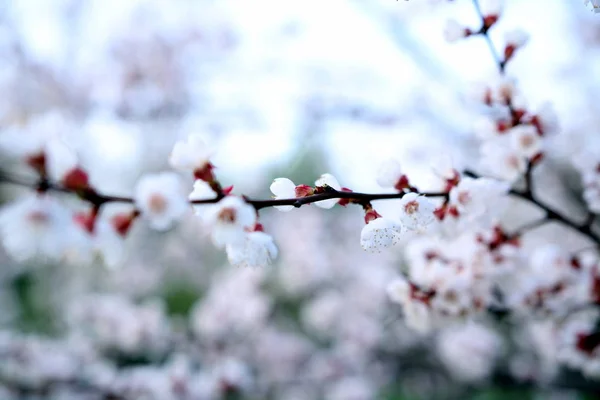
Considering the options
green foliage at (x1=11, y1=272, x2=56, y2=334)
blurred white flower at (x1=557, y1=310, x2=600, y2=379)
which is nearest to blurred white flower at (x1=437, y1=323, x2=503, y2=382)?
blurred white flower at (x1=557, y1=310, x2=600, y2=379)

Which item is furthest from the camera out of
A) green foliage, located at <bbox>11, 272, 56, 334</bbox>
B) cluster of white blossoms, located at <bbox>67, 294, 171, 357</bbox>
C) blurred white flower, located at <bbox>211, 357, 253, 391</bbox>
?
green foliage, located at <bbox>11, 272, 56, 334</bbox>

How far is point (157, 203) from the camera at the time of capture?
1.88 ft

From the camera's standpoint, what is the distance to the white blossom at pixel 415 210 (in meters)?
0.64

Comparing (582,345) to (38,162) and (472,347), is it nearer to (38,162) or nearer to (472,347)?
(472,347)

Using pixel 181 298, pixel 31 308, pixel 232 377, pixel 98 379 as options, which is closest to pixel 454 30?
pixel 232 377

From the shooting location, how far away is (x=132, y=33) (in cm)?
371

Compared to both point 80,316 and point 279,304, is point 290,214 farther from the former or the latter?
point 80,316

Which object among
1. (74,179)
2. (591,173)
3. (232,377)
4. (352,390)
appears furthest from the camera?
(352,390)

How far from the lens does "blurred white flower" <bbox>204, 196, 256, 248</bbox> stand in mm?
556

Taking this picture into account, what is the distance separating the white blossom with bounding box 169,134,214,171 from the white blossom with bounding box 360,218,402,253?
0.81 ft

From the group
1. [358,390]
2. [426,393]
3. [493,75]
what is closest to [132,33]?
[358,390]

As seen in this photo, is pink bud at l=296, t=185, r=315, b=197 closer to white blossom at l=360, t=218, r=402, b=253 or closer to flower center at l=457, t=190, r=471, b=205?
white blossom at l=360, t=218, r=402, b=253

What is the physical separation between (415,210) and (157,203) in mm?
366

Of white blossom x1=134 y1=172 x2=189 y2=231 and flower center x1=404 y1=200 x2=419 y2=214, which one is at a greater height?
white blossom x1=134 y1=172 x2=189 y2=231
